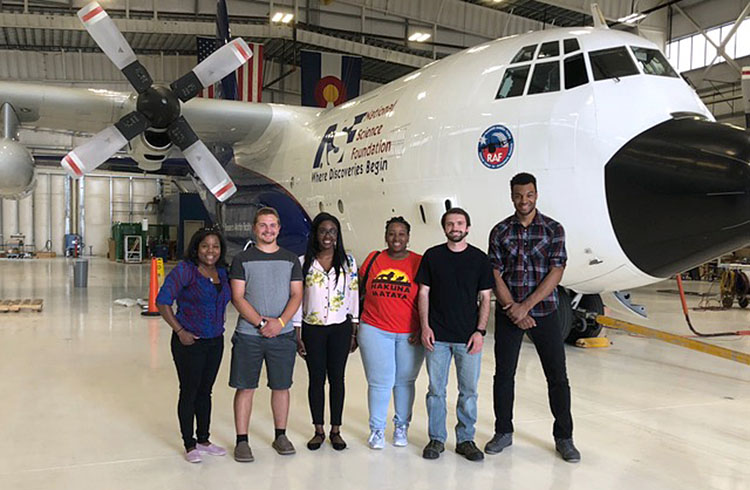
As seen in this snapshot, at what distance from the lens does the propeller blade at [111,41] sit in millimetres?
8539

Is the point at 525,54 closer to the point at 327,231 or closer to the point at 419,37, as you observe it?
the point at 327,231

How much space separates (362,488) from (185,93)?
7143mm

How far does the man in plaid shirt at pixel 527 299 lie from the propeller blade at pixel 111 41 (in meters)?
6.51

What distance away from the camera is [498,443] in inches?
167

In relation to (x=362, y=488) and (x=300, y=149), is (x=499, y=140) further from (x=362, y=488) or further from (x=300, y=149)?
(x=300, y=149)

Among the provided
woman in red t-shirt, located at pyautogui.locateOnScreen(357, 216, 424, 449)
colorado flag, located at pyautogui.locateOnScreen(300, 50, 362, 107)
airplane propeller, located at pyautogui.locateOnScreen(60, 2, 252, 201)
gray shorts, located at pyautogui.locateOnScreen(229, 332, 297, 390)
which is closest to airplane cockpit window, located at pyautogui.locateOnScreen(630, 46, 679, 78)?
woman in red t-shirt, located at pyautogui.locateOnScreen(357, 216, 424, 449)

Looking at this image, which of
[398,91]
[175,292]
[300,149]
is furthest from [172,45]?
[175,292]

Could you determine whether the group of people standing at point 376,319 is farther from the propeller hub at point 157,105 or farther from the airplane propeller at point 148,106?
the propeller hub at point 157,105

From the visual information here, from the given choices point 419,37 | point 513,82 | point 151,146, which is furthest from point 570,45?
point 419,37

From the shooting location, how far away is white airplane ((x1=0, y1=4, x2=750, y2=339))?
18.0 feet

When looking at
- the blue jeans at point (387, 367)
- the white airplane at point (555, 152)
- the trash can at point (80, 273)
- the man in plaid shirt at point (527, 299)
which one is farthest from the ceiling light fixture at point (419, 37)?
the blue jeans at point (387, 367)

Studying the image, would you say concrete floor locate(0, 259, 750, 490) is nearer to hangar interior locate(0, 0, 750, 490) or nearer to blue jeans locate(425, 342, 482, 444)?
hangar interior locate(0, 0, 750, 490)

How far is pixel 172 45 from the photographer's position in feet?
83.8

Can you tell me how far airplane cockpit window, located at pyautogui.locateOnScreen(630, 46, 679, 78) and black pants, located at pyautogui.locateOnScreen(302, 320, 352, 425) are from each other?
4.26 m
